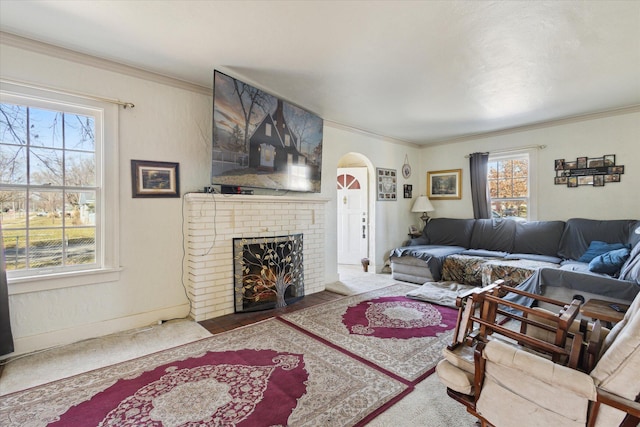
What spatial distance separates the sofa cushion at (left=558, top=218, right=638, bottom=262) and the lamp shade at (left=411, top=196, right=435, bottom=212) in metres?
2.05

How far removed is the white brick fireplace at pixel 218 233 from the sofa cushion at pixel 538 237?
3.55 meters

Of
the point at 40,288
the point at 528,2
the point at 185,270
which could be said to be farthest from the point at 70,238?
the point at 528,2

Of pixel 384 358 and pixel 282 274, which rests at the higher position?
pixel 282 274

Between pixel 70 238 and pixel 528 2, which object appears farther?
pixel 70 238

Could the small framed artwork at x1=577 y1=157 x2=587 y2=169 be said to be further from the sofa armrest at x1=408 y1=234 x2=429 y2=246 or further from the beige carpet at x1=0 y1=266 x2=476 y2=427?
the beige carpet at x1=0 y1=266 x2=476 y2=427

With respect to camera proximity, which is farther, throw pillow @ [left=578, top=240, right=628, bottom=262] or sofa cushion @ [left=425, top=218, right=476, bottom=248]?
sofa cushion @ [left=425, top=218, right=476, bottom=248]

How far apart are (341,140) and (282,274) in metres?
2.38

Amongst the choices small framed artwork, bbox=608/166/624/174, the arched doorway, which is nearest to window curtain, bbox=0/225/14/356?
the arched doorway

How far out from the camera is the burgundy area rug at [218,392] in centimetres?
163

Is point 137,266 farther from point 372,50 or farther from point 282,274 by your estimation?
point 372,50

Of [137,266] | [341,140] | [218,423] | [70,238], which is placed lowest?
[218,423]

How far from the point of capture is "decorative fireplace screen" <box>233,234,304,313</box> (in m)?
3.27

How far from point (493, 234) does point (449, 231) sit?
0.70m

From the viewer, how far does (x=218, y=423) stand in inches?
62.9
